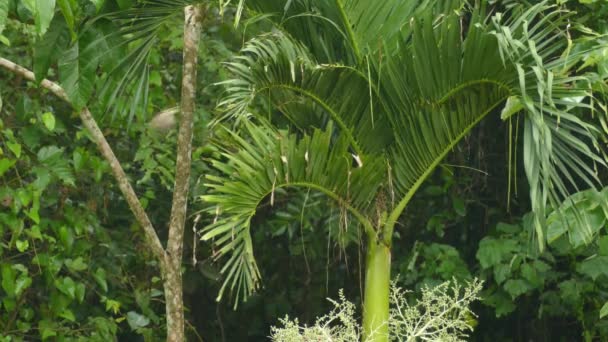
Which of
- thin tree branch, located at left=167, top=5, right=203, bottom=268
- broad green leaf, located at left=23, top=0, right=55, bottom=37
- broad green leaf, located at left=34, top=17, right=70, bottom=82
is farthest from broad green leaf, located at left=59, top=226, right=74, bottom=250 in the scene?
broad green leaf, located at left=23, top=0, right=55, bottom=37

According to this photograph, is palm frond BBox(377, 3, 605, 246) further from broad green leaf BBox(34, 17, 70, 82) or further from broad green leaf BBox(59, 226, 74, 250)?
broad green leaf BBox(59, 226, 74, 250)

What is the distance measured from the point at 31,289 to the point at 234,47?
1.71 m

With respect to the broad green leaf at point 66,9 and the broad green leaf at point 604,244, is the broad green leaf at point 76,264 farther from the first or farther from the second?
the broad green leaf at point 604,244

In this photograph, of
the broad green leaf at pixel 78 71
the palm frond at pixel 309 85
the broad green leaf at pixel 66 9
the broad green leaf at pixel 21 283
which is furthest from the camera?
the broad green leaf at pixel 21 283

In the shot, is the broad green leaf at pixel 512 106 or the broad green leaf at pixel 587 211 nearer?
the broad green leaf at pixel 512 106

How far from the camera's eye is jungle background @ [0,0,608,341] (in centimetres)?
444

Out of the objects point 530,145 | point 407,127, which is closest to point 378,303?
point 407,127

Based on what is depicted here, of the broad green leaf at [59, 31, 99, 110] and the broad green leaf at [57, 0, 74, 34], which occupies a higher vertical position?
the broad green leaf at [59, 31, 99, 110]

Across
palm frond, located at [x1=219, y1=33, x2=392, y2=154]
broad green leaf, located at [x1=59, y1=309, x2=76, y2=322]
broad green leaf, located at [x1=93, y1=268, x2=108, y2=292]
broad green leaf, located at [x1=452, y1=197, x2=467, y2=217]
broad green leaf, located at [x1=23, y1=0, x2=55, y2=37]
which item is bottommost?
broad green leaf, located at [x1=23, y1=0, x2=55, y2=37]

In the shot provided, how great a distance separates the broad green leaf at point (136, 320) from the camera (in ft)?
16.1

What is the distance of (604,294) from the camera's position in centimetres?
498

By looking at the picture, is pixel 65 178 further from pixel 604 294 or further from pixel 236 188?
pixel 604 294

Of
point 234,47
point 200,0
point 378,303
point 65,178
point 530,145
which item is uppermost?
point 234,47

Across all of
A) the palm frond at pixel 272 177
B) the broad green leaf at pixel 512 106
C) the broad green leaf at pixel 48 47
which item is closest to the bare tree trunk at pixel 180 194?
the palm frond at pixel 272 177
